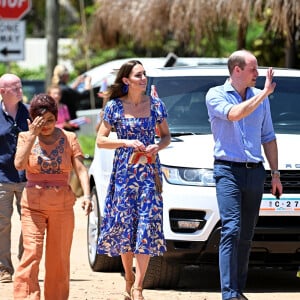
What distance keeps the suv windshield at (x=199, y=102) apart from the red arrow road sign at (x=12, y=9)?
722 cm

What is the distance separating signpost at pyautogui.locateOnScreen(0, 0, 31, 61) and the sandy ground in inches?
227

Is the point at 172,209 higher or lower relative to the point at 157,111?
lower

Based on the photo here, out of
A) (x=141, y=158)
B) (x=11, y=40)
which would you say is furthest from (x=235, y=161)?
(x=11, y=40)

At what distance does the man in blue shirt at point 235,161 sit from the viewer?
7938 millimetres

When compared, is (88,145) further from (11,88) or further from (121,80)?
(121,80)

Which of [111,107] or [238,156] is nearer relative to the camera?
[238,156]

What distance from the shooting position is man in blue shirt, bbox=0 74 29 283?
9.70 meters

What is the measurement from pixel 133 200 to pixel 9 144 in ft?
6.06

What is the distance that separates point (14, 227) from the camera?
13.8 m

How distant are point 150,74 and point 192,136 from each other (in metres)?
1.00

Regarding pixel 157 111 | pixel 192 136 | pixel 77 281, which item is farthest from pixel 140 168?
pixel 77 281

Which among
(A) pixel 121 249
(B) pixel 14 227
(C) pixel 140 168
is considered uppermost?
(C) pixel 140 168

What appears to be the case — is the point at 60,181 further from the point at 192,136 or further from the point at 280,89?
the point at 280,89

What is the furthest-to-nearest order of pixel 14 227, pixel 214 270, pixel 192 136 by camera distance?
pixel 14 227
pixel 214 270
pixel 192 136
